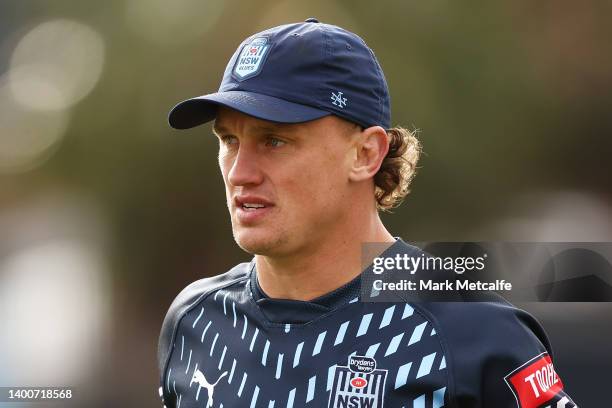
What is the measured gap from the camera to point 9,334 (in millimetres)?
4973

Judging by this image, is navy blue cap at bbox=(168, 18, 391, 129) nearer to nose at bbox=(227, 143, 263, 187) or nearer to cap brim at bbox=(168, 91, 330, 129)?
cap brim at bbox=(168, 91, 330, 129)

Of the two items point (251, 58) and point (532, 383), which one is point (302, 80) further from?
point (532, 383)

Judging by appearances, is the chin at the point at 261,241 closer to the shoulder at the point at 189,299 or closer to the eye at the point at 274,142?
the eye at the point at 274,142

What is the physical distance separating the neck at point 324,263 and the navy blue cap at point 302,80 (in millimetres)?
283

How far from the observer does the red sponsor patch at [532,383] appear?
175cm

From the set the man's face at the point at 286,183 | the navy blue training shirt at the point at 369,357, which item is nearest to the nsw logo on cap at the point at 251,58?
the man's face at the point at 286,183

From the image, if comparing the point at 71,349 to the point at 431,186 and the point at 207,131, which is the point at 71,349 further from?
the point at 431,186

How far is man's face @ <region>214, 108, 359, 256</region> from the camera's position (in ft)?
6.06

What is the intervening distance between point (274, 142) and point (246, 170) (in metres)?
0.10

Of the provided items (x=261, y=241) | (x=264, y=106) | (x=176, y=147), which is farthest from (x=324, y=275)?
(x=176, y=147)

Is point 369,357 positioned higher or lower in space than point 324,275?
lower


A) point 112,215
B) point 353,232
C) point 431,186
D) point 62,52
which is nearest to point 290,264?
point 353,232

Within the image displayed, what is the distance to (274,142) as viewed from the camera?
188 centimetres

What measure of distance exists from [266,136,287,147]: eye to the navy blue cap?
0.08 metres
